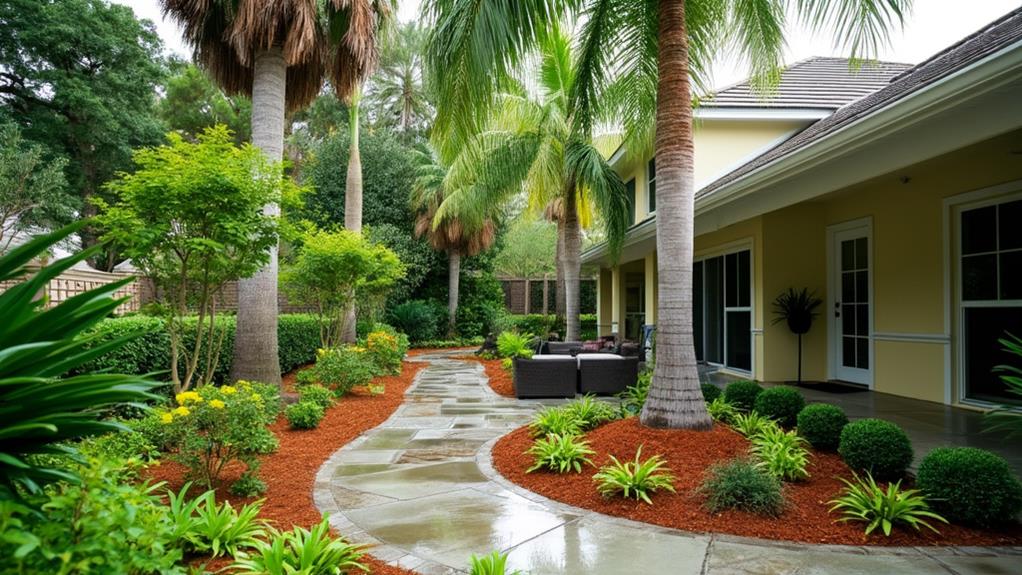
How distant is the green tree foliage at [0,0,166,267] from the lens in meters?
17.1

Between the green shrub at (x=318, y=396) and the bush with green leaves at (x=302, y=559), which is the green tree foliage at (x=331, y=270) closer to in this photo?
the green shrub at (x=318, y=396)

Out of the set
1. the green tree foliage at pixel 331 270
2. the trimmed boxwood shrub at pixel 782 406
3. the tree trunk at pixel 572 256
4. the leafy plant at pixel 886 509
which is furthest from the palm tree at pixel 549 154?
the leafy plant at pixel 886 509

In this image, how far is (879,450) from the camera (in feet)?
13.4

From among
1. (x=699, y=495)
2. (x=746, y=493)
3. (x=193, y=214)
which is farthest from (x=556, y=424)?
(x=193, y=214)

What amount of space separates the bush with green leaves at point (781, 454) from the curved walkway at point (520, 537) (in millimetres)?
976

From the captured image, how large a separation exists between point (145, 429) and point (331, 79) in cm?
620

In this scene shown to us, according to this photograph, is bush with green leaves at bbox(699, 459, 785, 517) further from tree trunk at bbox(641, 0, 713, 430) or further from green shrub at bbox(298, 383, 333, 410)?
green shrub at bbox(298, 383, 333, 410)

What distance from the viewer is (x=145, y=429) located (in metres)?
4.85

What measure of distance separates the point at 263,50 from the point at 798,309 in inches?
350

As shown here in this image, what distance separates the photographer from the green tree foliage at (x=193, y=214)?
17.3 feet

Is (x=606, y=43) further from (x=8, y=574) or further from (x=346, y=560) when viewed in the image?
(x=8, y=574)

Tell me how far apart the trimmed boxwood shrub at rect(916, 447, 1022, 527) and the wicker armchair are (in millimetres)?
5806

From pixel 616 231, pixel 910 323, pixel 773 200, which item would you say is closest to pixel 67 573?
pixel 773 200

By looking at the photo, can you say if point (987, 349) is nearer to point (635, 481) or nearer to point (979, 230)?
point (979, 230)
